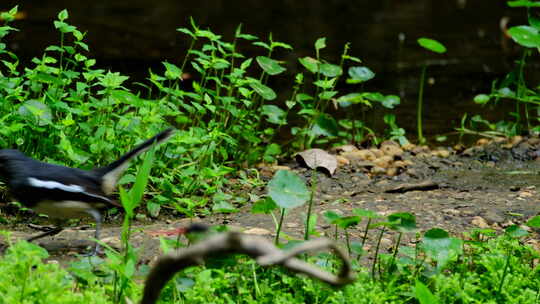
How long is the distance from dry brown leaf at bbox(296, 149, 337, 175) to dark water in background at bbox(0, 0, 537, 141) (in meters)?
1.59

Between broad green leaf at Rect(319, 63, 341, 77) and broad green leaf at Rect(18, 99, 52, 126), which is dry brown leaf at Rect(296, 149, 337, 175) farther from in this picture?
broad green leaf at Rect(18, 99, 52, 126)

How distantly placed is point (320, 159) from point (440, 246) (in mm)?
1946

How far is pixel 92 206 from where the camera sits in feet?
12.7

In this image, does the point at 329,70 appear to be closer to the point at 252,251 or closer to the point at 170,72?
the point at 170,72

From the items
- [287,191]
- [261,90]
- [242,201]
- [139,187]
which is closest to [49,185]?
[139,187]

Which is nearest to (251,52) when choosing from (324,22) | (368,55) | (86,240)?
(368,55)

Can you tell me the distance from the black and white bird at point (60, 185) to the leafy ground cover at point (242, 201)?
218mm

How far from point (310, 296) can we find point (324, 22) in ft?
26.0

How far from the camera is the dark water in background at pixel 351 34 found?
26.9ft

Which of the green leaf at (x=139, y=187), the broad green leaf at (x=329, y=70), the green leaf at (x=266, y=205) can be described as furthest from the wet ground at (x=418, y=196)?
the broad green leaf at (x=329, y=70)

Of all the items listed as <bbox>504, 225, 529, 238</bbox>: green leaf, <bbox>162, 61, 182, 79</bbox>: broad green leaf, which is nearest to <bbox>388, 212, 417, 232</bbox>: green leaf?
<bbox>504, 225, 529, 238</bbox>: green leaf

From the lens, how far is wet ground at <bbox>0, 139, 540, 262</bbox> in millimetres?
4117

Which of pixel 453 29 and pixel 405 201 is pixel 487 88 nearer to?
pixel 453 29

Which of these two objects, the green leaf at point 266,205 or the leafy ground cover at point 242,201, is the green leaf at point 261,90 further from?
the green leaf at point 266,205
